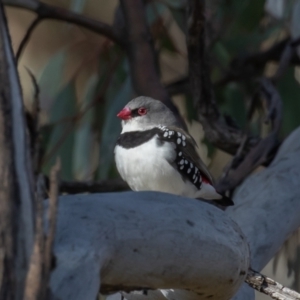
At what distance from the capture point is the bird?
228cm

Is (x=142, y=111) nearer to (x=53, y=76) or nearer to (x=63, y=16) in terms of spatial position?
(x=63, y=16)

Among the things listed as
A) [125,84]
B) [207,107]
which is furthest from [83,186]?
[125,84]

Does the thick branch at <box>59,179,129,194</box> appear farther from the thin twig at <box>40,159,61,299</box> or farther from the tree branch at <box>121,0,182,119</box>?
the thin twig at <box>40,159,61,299</box>

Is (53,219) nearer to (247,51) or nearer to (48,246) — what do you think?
(48,246)

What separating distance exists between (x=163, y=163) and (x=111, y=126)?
892 mm

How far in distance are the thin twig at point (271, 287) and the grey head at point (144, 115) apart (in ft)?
3.16

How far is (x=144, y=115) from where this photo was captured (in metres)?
2.43

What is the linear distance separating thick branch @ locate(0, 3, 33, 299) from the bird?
4.38 ft

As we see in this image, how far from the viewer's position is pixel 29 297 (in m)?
0.87

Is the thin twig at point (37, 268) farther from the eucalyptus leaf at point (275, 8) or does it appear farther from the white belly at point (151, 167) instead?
the eucalyptus leaf at point (275, 8)

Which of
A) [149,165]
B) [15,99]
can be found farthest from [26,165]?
[149,165]

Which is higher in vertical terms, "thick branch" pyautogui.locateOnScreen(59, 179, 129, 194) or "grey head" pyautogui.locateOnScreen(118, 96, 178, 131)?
"grey head" pyautogui.locateOnScreen(118, 96, 178, 131)

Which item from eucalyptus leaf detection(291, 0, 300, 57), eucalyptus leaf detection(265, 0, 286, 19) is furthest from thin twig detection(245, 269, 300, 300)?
eucalyptus leaf detection(265, 0, 286, 19)

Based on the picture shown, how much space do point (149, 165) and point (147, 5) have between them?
4.10ft
